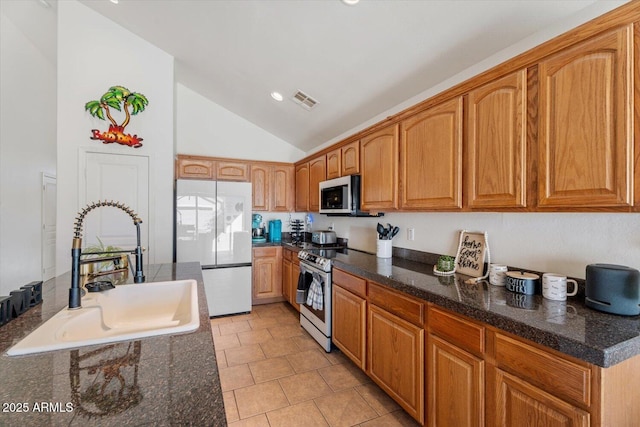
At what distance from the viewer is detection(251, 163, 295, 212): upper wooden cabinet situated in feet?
14.8

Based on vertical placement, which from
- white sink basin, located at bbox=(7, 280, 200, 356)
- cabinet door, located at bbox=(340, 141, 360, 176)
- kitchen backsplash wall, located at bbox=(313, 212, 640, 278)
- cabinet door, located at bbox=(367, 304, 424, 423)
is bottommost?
cabinet door, located at bbox=(367, 304, 424, 423)

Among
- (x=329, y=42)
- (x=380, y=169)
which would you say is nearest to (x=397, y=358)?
(x=380, y=169)

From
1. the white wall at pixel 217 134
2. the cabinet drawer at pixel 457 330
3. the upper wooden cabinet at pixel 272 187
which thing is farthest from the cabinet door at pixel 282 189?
the cabinet drawer at pixel 457 330

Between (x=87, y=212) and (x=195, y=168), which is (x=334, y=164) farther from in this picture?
(x=87, y=212)

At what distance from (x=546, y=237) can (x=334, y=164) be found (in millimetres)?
2205

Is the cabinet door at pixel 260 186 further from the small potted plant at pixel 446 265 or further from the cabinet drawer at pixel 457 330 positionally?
the cabinet drawer at pixel 457 330

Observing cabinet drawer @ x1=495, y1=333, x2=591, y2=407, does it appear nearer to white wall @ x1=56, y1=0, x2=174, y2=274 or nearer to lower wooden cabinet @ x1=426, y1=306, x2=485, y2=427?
lower wooden cabinet @ x1=426, y1=306, x2=485, y2=427

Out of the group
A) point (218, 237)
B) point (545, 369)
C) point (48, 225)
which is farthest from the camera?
point (48, 225)

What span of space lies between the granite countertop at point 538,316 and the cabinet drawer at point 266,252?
2370mm

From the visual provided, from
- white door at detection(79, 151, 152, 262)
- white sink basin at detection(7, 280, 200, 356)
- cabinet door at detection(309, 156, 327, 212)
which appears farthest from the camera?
cabinet door at detection(309, 156, 327, 212)

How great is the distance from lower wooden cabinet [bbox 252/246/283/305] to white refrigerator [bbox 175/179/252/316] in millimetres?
226

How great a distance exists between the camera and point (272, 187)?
4598 millimetres

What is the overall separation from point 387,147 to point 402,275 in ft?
3.70

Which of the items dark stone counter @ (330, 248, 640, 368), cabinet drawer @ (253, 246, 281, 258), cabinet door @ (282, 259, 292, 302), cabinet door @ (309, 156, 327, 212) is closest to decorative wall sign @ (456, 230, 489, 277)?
dark stone counter @ (330, 248, 640, 368)
